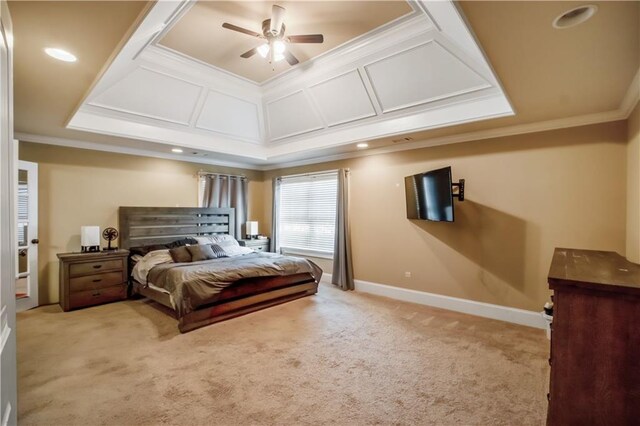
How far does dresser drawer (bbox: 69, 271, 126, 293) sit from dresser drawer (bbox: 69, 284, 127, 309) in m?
0.05

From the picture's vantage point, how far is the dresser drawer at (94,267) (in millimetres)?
4145

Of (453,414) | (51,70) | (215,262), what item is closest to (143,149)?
(215,262)

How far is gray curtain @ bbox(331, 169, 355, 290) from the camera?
5.34 m

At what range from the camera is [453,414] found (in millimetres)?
2109

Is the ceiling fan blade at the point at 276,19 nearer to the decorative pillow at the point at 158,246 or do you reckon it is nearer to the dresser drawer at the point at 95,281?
the decorative pillow at the point at 158,246

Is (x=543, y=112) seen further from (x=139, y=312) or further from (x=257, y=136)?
(x=139, y=312)

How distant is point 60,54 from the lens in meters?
2.14

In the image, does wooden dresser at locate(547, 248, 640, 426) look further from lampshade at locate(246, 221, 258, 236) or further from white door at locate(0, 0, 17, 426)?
lampshade at locate(246, 221, 258, 236)

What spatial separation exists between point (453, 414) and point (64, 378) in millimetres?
3056

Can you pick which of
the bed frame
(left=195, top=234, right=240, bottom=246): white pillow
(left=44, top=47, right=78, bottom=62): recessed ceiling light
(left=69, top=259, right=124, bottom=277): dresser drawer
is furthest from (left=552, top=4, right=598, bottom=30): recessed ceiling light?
(left=69, top=259, right=124, bottom=277): dresser drawer

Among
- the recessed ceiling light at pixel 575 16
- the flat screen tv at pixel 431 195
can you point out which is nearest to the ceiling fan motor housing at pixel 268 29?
the recessed ceiling light at pixel 575 16

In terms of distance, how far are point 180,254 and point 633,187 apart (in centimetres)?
548

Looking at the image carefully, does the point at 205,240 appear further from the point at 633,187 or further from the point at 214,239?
the point at 633,187

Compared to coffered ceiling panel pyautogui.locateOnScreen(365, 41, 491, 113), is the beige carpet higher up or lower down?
lower down
